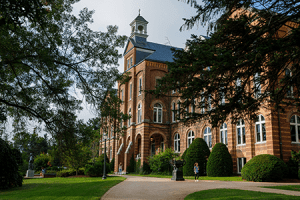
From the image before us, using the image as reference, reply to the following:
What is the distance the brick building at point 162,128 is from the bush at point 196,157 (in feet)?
5.42

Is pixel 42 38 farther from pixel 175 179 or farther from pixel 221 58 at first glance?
pixel 175 179

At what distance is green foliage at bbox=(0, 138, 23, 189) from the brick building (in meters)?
9.66

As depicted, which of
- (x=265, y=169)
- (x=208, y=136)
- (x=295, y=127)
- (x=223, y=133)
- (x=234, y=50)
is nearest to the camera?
(x=234, y=50)

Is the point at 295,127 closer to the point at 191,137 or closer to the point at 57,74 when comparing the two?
the point at 191,137

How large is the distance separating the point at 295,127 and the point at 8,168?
20.9 metres

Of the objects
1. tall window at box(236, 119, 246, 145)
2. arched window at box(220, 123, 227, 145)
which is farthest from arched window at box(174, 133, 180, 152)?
tall window at box(236, 119, 246, 145)

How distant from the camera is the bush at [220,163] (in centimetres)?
2180

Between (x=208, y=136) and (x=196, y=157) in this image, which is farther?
(x=208, y=136)

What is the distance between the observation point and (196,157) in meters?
24.4

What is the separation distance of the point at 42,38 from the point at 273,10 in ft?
25.8

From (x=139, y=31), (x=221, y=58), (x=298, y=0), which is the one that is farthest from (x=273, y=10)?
(x=139, y=31)

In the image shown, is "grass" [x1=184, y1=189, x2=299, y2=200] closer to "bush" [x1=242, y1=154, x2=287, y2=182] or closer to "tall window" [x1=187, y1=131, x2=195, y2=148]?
"bush" [x1=242, y1=154, x2=287, y2=182]

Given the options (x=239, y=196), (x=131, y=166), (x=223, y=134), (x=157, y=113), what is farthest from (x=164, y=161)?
(x=239, y=196)

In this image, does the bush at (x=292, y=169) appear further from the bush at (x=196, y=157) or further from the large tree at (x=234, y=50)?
the large tree at (x=234, y=50)
